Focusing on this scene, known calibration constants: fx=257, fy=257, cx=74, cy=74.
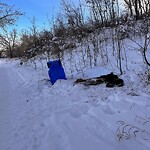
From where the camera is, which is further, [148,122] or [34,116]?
[34,116]

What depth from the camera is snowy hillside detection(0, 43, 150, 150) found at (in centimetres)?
367

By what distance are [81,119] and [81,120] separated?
55 millimetres

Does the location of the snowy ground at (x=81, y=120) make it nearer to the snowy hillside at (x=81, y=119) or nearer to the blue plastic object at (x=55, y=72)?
the snowy hillside at (x=81, y=119)

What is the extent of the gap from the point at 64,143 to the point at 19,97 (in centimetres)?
417

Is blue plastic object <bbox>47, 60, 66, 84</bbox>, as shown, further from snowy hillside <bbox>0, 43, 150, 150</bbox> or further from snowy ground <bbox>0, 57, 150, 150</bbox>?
snowy ground <bbox>0, 57, 150, 150</bbox>

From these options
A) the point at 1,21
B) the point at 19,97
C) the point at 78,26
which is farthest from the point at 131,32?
the point at 1,21

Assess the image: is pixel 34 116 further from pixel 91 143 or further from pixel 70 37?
pixel 70 37

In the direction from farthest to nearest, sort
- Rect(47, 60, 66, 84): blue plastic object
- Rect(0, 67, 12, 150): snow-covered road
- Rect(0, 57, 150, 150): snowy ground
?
Rect(47, 60, 66, 84): blue plastic object → Rect(0, 67, 12, 150): snow-covered road → Rect(0, 57, 150, 150): snowy ground

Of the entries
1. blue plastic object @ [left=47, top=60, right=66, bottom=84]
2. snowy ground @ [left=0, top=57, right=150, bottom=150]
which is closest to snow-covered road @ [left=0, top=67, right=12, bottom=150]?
snowy ground @ [left=0, top=57, right=150, bottom=150]

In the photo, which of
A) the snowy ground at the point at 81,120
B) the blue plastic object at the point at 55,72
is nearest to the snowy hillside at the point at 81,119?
the snowy ground at the point at 81,120

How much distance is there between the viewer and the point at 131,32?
13.1 metres

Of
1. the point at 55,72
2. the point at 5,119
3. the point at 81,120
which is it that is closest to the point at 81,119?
the point at 81,120

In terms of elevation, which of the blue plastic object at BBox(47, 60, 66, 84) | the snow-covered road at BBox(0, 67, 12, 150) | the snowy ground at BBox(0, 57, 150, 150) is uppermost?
the blue plastic object at BBox(47, 60, 66, 84)

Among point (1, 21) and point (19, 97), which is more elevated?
point (1, 21)
